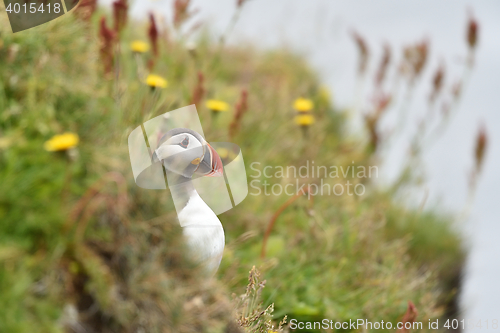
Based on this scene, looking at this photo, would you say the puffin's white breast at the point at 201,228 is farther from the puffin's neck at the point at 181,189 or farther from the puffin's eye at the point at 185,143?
the puffin's eye at the point at 185,143

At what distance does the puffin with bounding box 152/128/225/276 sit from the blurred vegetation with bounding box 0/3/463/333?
0.18 m

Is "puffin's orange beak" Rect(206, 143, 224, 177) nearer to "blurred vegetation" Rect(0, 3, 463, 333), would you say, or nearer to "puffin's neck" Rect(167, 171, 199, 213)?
"puffin's neck" Rect(167, 171, 199, 213)

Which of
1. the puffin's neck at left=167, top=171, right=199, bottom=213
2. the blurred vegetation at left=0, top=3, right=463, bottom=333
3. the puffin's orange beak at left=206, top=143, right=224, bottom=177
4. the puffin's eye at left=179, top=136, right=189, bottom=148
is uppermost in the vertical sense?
the puffin's eye at left=179, top=136, right=189, bottom=148

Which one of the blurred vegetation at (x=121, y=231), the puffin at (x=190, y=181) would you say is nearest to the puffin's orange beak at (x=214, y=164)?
the puffin at (x=190, y=181)

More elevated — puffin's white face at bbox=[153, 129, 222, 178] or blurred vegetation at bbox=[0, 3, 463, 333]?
puffin's white face at bbox=[153, 129, 222, 178]

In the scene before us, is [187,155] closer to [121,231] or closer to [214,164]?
[214,164]

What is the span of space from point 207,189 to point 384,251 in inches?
55.9

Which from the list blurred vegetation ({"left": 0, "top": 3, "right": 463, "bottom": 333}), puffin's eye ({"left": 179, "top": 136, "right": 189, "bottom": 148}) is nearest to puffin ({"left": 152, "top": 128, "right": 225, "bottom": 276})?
puffin's eye ({"left": 179, "top": 136, "right": 189, "bottom": 148})

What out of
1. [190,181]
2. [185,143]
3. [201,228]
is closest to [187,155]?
[185,143]

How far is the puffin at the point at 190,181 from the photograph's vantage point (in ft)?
4.12

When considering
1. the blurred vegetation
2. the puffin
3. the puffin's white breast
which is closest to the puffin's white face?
the puffin

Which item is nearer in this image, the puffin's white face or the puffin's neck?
A: the puffin's white face

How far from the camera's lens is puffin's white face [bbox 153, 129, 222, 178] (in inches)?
49.3

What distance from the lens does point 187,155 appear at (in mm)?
1253
